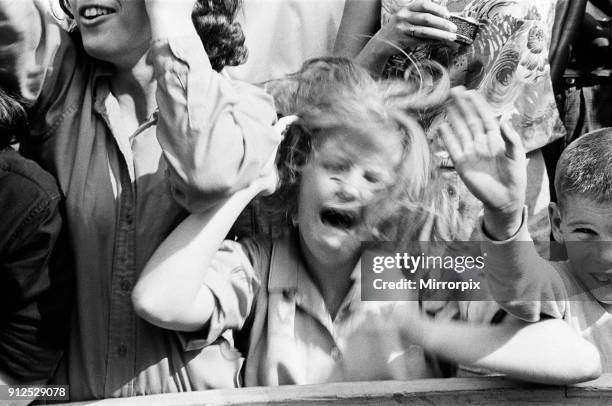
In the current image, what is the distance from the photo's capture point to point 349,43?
206 cm

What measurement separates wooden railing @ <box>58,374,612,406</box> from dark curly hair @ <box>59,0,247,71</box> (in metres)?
0.55

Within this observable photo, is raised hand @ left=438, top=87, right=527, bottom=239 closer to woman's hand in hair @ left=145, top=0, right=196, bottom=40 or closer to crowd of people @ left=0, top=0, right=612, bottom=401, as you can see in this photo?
crowd of people @ left=0, top=0, right=612, bottom=401

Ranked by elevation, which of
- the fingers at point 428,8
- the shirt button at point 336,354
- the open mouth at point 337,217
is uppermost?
the fingers at point 428,8

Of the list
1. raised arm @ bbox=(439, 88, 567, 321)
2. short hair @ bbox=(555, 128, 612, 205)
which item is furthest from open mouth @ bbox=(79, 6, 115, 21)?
short hair @ bbox=(555, 128, 612, 205)

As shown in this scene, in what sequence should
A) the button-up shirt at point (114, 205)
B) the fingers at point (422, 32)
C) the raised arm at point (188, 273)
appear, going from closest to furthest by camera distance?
the raised arm at point (188, 273) < the button-up shirt at point (114, 205) < the fingers at point (422, 32)

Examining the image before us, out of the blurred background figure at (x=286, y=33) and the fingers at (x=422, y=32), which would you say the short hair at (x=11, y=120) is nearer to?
the blurred background figure at (x=286, y=33)

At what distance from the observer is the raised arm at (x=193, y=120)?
179 centimetres

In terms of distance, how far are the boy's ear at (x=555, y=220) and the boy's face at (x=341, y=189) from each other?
1.08 feet

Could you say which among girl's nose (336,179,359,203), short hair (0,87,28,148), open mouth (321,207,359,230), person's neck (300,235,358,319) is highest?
short hair (0,87,28,148)

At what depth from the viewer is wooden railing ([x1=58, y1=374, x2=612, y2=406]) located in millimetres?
1861

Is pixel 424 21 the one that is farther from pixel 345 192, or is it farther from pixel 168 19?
pixel 168 19

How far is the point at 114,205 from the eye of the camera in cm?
190

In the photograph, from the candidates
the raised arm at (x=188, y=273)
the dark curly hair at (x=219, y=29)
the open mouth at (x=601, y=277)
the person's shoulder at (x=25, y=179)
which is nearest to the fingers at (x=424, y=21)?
the dark curly hair at (x=219, y=29)

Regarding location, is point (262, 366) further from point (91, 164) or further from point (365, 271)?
point (91, 164)
